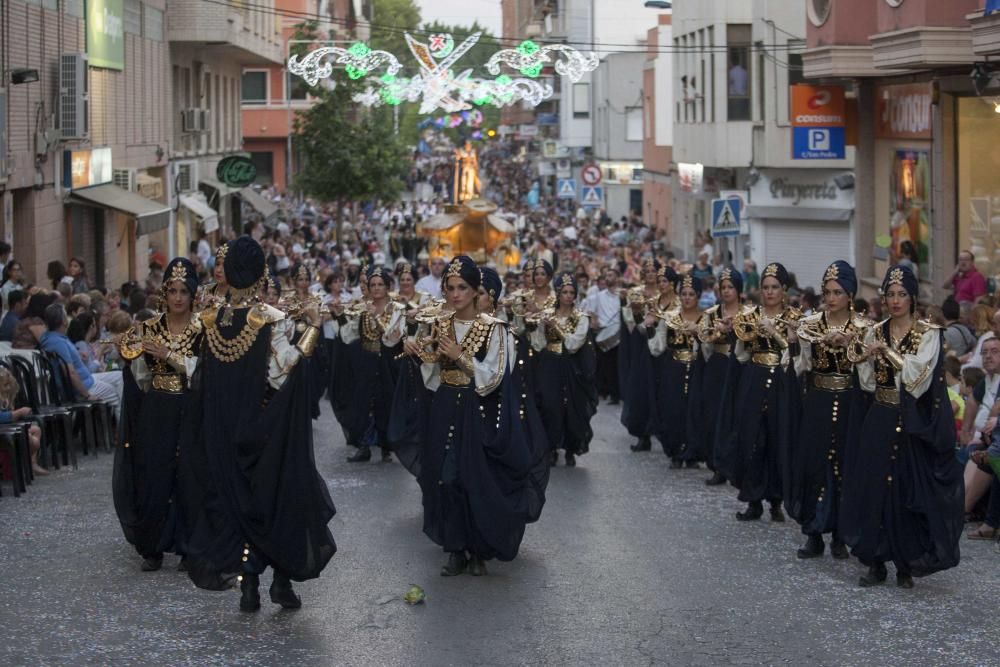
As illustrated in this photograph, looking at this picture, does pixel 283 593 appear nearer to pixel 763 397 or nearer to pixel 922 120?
pixel 763 397

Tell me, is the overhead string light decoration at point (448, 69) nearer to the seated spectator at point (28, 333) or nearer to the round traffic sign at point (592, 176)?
the round traffic sign at point (592, 176)

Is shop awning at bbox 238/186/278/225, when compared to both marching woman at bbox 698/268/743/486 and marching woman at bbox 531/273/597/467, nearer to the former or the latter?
marching woman at bbox 531/273/597/467

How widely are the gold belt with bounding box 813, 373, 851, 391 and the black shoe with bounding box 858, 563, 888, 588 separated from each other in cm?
132

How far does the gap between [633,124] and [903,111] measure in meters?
39.9

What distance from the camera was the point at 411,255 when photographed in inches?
1752

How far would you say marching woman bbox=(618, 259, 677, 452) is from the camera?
53.9ft

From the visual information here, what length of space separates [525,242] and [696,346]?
2863cm

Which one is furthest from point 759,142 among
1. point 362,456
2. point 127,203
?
point 362,456

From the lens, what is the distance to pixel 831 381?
11.2 metres

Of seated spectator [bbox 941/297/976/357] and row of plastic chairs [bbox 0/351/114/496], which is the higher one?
seated spectator [bbox 941/297/976/357]

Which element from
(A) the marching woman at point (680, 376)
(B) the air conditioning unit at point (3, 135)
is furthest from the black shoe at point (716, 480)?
(B) the air conditioning unit at point (3, 135)

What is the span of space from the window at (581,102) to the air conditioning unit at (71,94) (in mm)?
50457

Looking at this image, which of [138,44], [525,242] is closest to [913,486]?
[138,44]

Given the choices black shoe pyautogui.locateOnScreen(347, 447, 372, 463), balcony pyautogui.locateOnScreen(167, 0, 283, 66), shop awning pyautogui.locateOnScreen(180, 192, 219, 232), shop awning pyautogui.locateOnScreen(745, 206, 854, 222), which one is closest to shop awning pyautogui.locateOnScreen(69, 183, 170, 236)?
balcony pyautogui.locateOnScreen(167, 0, 283, 66)
